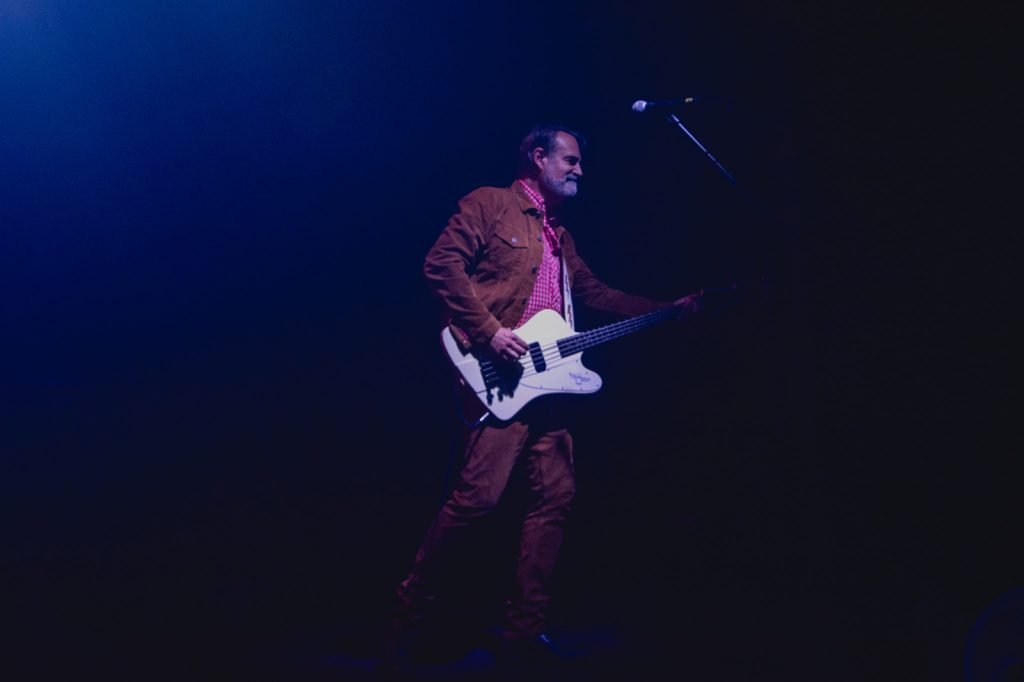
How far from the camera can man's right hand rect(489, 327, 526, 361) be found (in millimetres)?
2059

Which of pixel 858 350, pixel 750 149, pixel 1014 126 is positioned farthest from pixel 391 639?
pixel 1014 126

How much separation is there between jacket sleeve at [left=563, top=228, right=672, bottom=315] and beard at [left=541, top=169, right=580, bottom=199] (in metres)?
0.23

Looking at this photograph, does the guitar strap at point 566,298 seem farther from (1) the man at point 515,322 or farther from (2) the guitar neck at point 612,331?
(2) the guitar neck at point 612,331

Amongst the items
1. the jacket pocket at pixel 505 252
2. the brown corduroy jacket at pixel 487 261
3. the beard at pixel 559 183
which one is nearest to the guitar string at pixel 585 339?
the brown corduroy jacket at pixel 487 261

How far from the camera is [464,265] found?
7.27 feet

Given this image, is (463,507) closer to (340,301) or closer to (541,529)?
(541,529)

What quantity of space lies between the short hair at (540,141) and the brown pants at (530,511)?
1240 millimetres

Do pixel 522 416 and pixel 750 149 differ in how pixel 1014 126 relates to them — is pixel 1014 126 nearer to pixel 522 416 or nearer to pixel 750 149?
pixel 750 149

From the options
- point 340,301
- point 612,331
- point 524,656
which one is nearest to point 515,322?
point 612,331

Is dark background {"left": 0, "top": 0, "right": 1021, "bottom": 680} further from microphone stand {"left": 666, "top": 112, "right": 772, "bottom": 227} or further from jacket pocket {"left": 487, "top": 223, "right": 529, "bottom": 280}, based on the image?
jacket pocket {"left": 487, "top": 223, "right": 529, "bottom": 280}

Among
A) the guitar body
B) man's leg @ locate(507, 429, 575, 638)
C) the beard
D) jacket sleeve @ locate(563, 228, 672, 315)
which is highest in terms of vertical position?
the beard

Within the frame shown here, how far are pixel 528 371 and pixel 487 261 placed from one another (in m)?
0.53

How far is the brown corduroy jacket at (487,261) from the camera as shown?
6.89 ft

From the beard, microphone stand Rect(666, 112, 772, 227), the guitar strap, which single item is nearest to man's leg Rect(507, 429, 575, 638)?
the guitar strap
